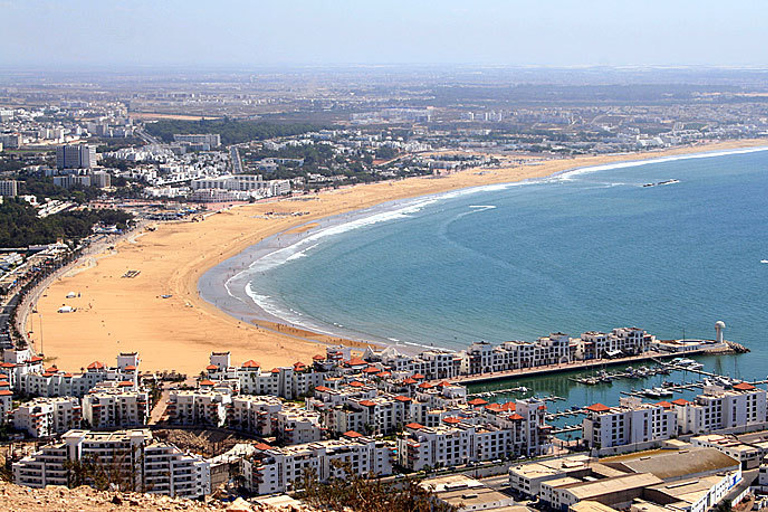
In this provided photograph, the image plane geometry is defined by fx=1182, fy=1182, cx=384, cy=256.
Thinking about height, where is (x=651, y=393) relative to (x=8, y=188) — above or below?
above

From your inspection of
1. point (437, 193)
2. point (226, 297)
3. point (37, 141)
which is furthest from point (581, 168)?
point (226, 297)

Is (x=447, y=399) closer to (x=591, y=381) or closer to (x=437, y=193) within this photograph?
(x=591, y=381)

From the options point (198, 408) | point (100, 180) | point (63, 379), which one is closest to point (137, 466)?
point (198, 408)

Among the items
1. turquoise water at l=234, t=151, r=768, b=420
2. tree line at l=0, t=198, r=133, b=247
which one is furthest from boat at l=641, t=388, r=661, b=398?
tree line at l=0, t=198, r=133, b=247

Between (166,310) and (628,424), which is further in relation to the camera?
(166,310)

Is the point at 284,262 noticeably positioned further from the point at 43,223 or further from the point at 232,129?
the point at 232,129

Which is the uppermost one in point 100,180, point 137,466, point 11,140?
point 137,466
